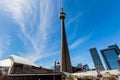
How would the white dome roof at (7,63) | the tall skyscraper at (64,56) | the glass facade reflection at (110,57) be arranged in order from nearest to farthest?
1. the white dome roof at (7,63)
2. the tall skyscraper at (64,56)
3. the glass facade reflection at (110,57)

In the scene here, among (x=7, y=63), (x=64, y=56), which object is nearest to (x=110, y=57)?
(x=64, y=56)

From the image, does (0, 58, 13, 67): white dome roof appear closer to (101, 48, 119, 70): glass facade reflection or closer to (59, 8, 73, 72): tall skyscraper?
(59, 8, 73, 72): tall skyscraper

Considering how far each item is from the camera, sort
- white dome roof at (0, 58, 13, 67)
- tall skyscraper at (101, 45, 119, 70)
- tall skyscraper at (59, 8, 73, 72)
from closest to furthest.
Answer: white dome roof at (0, 58, 13, 67) < tall skyscraper at (59, 8, 73, 72) < tall skyscraper at (101, 45, 119, 70)

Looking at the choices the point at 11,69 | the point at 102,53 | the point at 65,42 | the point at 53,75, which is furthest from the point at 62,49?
the point at 102,53

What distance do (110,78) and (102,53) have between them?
590 feet

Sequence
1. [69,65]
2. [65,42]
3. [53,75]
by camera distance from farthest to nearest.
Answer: [65,42] < [69,65] < [53,75]

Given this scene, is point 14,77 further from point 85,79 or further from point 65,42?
point 65,42

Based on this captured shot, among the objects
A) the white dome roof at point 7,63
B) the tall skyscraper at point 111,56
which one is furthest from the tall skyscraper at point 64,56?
the tall skyscraper at point 111,56

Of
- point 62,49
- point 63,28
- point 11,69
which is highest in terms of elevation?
point 63,28

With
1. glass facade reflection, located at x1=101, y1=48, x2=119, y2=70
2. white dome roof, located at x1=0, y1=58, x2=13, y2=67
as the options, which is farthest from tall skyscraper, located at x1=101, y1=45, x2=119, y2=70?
white dome roof, located at x1=0, y1=58, x2=13, y2=67

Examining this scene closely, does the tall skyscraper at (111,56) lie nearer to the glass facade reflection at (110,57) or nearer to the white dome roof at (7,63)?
the glass facade reflection at (110,57)

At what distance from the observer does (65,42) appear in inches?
3531

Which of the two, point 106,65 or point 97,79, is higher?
point 106,65

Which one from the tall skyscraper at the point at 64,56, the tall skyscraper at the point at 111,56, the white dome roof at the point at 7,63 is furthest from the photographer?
the tall skyscraper at the point at 111,56
